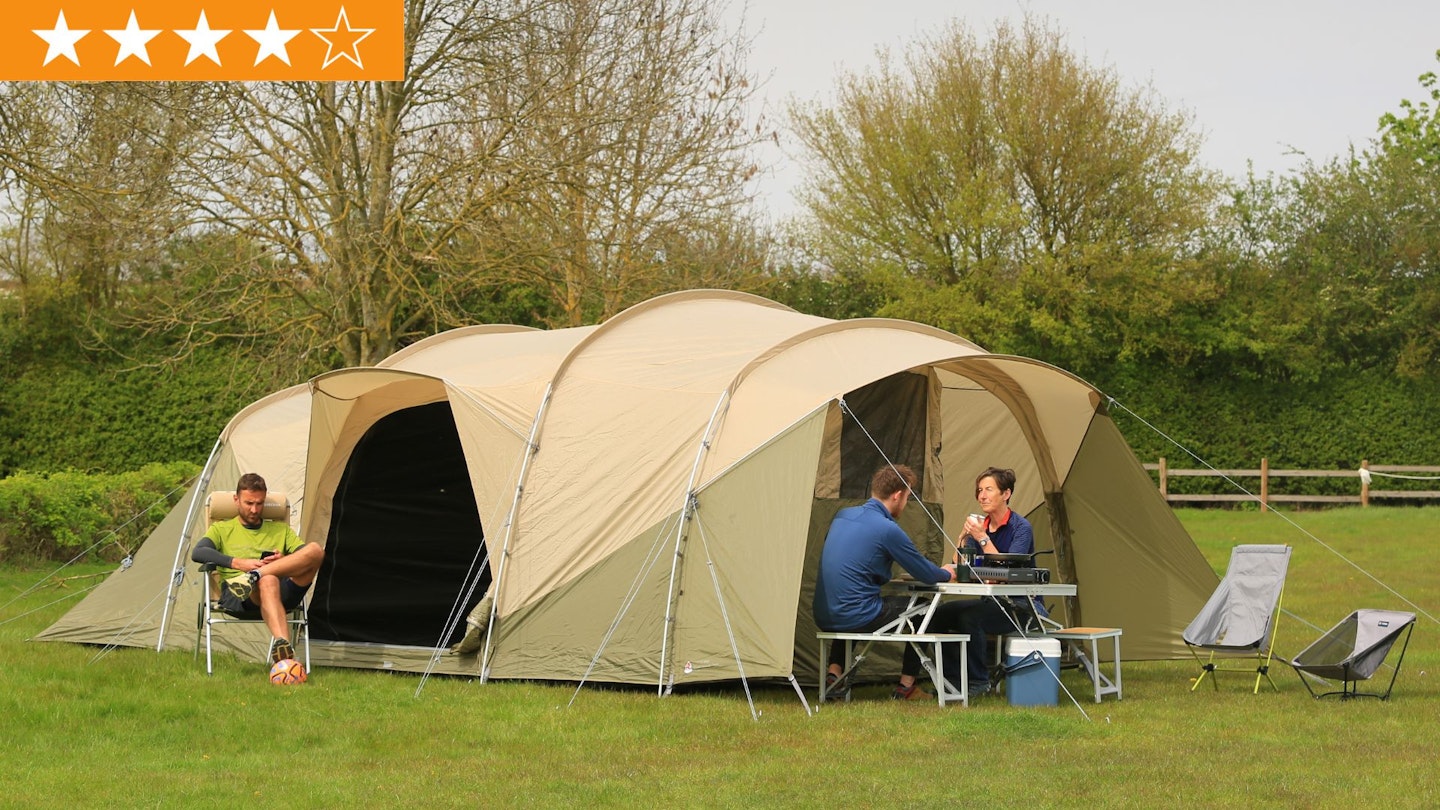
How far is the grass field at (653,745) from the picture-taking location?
5.37 m

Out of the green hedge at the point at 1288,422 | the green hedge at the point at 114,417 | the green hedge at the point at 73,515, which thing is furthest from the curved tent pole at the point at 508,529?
the green hedge at the point at 1288,422

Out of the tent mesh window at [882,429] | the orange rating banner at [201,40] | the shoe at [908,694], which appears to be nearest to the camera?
the shoe at [908,694]

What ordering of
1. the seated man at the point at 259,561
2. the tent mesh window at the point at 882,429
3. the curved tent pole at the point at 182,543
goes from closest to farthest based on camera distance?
the seated man at the point at 259,561 < the tent mesh window at the point at 882,429 < the curved tent pole at the point at 182,543

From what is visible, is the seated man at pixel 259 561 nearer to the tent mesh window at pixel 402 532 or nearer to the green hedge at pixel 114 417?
the tent mesh window at pixel 402 532

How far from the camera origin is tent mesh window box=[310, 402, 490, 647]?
377 inches

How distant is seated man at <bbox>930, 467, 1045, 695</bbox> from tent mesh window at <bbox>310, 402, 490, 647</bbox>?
123 inches

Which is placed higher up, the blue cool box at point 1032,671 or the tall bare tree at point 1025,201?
the tall bare tree at point 1025,201

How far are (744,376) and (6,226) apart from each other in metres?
16.2

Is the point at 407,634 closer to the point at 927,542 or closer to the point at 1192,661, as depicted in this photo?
the point at 927,542

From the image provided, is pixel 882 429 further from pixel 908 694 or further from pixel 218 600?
pixel 218 600

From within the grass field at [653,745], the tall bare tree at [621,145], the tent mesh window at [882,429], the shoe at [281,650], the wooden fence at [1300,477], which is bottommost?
the wooden fence at [1300,477]

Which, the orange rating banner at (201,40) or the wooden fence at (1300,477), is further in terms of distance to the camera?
the wooden fence at (1300,477)

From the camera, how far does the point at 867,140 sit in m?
22.7

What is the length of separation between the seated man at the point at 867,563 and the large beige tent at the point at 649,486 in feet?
0.73
